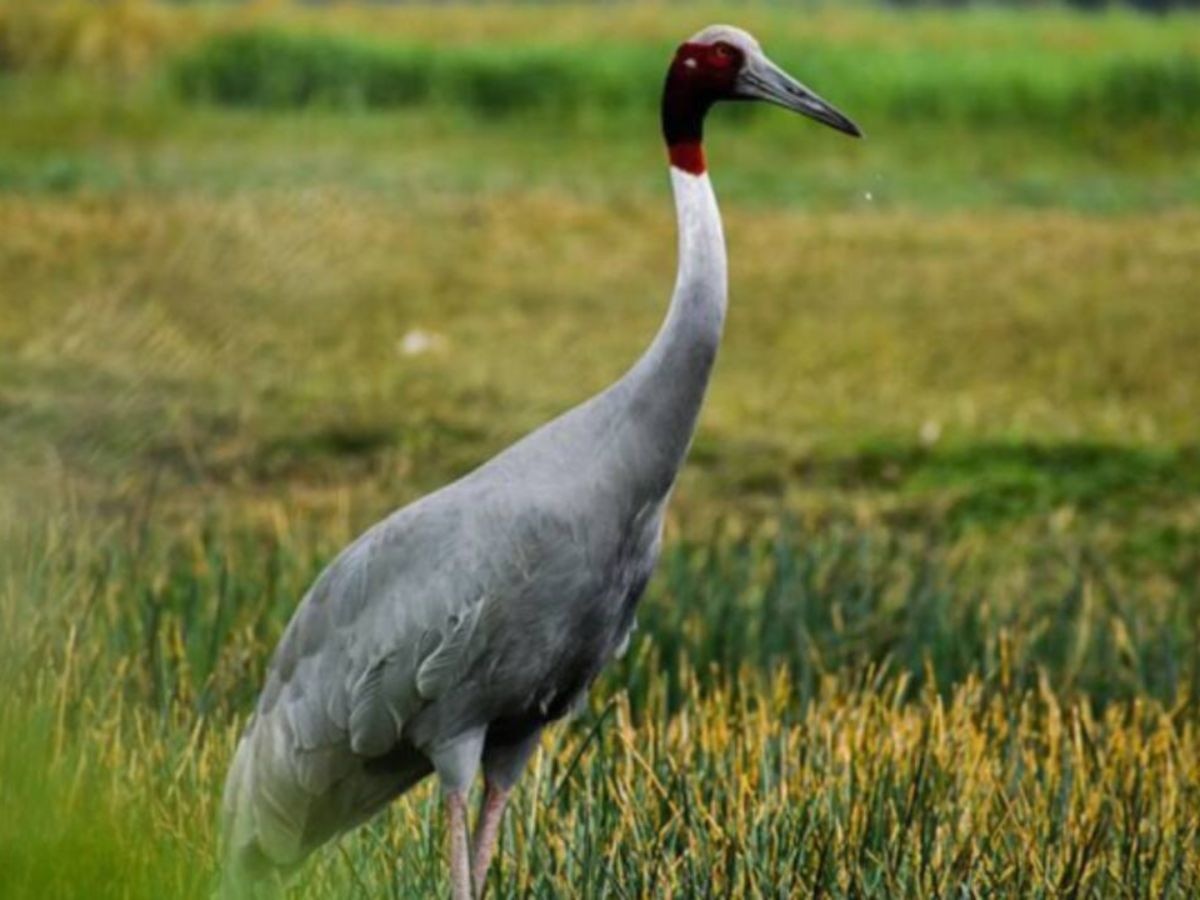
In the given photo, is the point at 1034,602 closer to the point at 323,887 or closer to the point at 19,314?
the point at 323,887

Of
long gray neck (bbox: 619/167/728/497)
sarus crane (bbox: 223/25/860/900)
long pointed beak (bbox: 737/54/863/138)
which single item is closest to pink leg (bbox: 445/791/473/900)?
sarus crane (bbox: 223/25/860/900)

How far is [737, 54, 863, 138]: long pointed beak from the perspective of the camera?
A: 4.05 m

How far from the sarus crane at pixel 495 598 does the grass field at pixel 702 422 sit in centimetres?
14

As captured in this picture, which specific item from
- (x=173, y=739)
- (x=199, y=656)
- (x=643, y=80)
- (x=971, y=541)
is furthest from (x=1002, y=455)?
(x=643, y=80)

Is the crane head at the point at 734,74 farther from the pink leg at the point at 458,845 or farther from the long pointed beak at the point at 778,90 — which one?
the pink leg at the point at 458,845

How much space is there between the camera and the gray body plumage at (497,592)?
12.8 ft

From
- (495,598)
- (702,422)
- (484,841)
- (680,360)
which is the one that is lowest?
(702,422)

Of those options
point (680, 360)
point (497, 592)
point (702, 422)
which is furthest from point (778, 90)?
point (702, 422)

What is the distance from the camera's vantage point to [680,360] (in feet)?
12.9

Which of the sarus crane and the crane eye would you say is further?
the crane eye

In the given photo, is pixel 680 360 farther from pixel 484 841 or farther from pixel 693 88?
pixel 484 841

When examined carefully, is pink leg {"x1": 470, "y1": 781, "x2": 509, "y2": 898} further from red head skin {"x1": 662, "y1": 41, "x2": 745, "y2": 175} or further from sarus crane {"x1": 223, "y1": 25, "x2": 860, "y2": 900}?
red head skin {"x1": 662, "y1": 41, "x2": 745, "y2": 175}

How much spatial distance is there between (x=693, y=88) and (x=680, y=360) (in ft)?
1.20

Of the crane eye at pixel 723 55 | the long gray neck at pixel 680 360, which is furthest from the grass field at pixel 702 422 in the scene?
the crane eye at pixel 723 55
